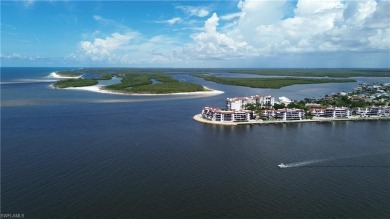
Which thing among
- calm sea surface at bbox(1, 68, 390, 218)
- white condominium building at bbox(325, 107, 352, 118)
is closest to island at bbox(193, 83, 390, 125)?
white condominium building at bbox(325, 107, 352, 118)

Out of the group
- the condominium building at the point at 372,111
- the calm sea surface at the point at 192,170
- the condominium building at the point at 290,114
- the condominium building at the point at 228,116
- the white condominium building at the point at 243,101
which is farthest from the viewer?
the white condominium building at the point at 243,101

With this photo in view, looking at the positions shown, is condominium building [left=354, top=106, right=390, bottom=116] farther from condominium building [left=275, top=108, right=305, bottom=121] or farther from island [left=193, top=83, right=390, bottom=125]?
condominium building [left=275, top=108, right=305, bottom=121]

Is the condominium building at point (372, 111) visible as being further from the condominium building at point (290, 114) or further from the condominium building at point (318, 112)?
the condominium building at point (290, 114)

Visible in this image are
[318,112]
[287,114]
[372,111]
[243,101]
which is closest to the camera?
[287,114]

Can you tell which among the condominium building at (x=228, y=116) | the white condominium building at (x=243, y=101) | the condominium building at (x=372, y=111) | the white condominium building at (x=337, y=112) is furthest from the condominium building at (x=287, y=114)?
the condominium building at (x=372, y=111)

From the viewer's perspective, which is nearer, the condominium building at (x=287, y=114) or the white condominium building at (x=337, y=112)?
the condominium building at (x=287, y=114)

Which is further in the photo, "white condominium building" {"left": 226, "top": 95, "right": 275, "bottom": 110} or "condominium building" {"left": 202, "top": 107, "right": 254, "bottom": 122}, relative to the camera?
"white condominium building" {"left": 226, "top": 95, "right": 275, "bottom": 110}

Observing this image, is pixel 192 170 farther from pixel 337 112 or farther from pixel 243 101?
pixel 243 101

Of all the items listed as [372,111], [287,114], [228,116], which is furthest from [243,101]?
[372,111]
